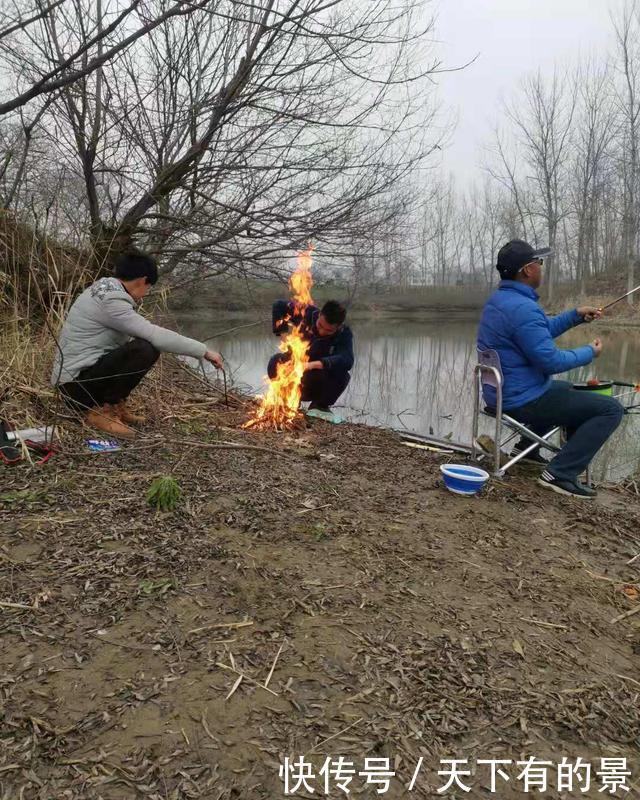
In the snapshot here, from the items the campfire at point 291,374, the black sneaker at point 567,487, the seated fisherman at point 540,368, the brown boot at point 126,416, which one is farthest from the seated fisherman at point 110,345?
the black sneaker at point 567,487

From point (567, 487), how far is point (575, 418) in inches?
19.1

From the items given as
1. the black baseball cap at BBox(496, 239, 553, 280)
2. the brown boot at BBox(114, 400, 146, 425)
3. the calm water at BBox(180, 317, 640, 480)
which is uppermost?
the black baseball cap at BBox(496, 239, 553, 280)

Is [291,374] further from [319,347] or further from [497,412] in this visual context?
[497,412]

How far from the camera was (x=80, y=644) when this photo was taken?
1779mm

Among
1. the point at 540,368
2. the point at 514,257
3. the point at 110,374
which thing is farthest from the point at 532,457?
the point at 110,374

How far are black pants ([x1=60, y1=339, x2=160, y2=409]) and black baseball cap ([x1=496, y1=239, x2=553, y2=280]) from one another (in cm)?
259

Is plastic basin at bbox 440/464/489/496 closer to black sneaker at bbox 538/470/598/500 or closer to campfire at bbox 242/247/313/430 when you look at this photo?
black sneaker at bbox 538/470/598/500

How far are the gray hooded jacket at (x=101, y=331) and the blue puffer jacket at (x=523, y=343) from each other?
81.2 inches

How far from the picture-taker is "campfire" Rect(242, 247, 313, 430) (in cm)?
507

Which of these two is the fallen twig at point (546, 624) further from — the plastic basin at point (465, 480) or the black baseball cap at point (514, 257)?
the black baseball cap at point (514, 257)

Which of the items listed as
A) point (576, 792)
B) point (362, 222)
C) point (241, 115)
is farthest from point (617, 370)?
point (576, 792)

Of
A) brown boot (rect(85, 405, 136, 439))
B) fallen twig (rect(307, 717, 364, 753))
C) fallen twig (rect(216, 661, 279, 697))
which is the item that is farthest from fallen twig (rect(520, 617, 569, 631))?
brown boot (rect(85, 405, 136, 439))

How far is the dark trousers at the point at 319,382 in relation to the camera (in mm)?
5977

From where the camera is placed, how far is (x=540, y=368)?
12.4ft
